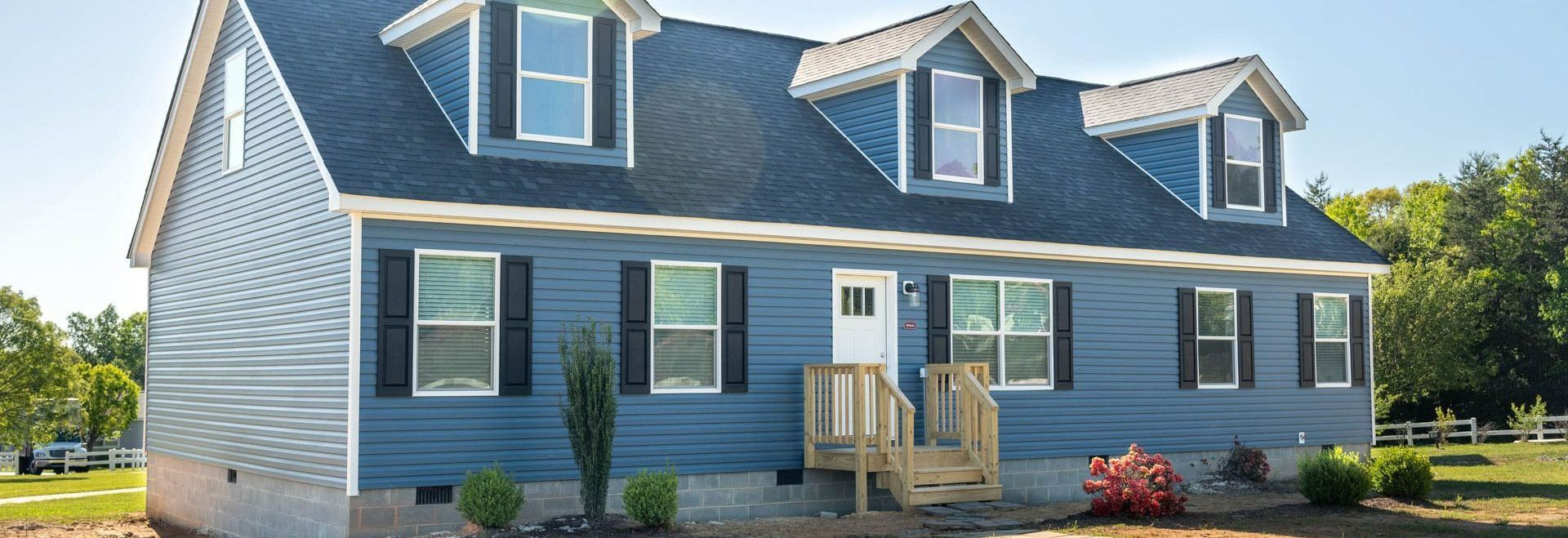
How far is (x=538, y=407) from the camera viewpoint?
1309 cm

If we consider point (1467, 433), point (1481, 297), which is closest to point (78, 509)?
point (1467, 433)

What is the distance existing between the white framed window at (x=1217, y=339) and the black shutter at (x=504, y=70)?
9.33 m

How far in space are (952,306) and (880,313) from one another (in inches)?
41.3

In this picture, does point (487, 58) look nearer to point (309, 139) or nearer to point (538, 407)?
point (309, 139)

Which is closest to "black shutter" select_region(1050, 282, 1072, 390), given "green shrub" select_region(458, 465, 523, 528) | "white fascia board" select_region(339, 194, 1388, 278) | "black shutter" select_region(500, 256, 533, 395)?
"white fascia board" select_region(339, 194, 1388, 278)

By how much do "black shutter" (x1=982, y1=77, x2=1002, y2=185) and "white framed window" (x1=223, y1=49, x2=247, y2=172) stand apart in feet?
27.5

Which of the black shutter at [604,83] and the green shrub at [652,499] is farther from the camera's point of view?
the black shutter at [604,83]

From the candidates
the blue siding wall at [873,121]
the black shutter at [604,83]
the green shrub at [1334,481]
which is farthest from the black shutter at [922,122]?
the green shrub at [1334,481]

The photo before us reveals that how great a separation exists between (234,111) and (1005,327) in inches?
348

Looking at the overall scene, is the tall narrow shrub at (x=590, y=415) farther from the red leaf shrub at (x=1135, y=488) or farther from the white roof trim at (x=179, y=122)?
the red leaf shrub at (x=1135, y=488)

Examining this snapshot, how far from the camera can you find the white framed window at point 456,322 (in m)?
12.5

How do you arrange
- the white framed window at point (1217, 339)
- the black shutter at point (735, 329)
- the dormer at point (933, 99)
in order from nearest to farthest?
the black shutter at point (735, 329), the dormer at point (933, 99), the white framed window at point (1217, 339)

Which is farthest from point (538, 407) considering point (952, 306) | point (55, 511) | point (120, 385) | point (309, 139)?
point (120, 385)

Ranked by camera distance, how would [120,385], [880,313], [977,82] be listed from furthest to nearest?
[120,385], [977,82], [880,313]
